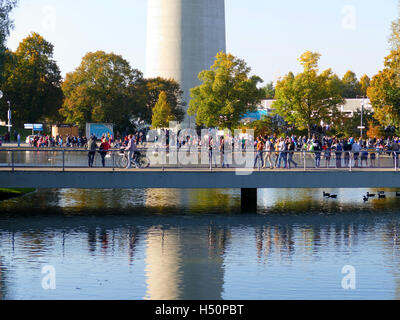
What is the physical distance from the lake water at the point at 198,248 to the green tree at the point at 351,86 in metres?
155

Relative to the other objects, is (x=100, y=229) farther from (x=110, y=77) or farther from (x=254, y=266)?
(x=110, y=77)

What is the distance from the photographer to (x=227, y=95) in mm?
78938

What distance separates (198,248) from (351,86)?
175494mm

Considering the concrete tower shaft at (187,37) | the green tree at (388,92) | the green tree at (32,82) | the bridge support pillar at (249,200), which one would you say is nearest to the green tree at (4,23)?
the bridge support pillar at (249,200)

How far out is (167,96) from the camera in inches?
4867

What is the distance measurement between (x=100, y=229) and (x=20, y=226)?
10.6 feet

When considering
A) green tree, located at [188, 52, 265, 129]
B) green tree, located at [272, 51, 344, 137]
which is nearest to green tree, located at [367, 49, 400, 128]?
green tree, located at [272, 51, 344, 137]

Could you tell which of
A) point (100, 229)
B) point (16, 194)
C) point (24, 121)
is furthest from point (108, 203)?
point (24, 121)

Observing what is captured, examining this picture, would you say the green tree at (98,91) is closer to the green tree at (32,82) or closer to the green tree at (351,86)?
the green tree at (32,82)

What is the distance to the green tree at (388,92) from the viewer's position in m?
67.8

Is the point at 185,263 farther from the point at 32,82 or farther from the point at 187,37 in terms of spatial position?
the point at 187,37

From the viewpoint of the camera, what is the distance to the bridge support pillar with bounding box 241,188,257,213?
35344mm

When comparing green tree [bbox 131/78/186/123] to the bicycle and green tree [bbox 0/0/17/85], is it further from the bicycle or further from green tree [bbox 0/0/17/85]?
the bicycle
